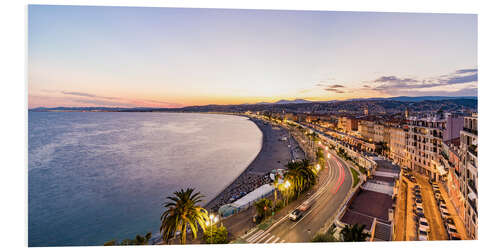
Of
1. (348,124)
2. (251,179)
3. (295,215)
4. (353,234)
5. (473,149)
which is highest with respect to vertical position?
(348,124)

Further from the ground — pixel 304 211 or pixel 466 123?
pixel 466 123

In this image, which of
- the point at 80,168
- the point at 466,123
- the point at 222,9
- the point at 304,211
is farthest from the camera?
the point at 80,168

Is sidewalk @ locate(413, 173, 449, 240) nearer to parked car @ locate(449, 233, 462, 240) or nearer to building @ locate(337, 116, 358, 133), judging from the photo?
parked car @ locate(449, 233, 462, 240)

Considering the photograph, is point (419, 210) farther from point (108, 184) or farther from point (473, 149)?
point (108, 184)

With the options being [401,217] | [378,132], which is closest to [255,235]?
[401,217]

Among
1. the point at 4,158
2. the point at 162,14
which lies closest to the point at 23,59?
the point at 4,158

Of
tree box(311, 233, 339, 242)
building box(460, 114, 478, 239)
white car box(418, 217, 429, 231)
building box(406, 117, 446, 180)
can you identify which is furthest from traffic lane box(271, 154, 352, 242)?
building box(406, 117, 446, 180)

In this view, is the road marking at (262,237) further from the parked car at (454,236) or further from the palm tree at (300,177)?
the parked car at (454,236)
